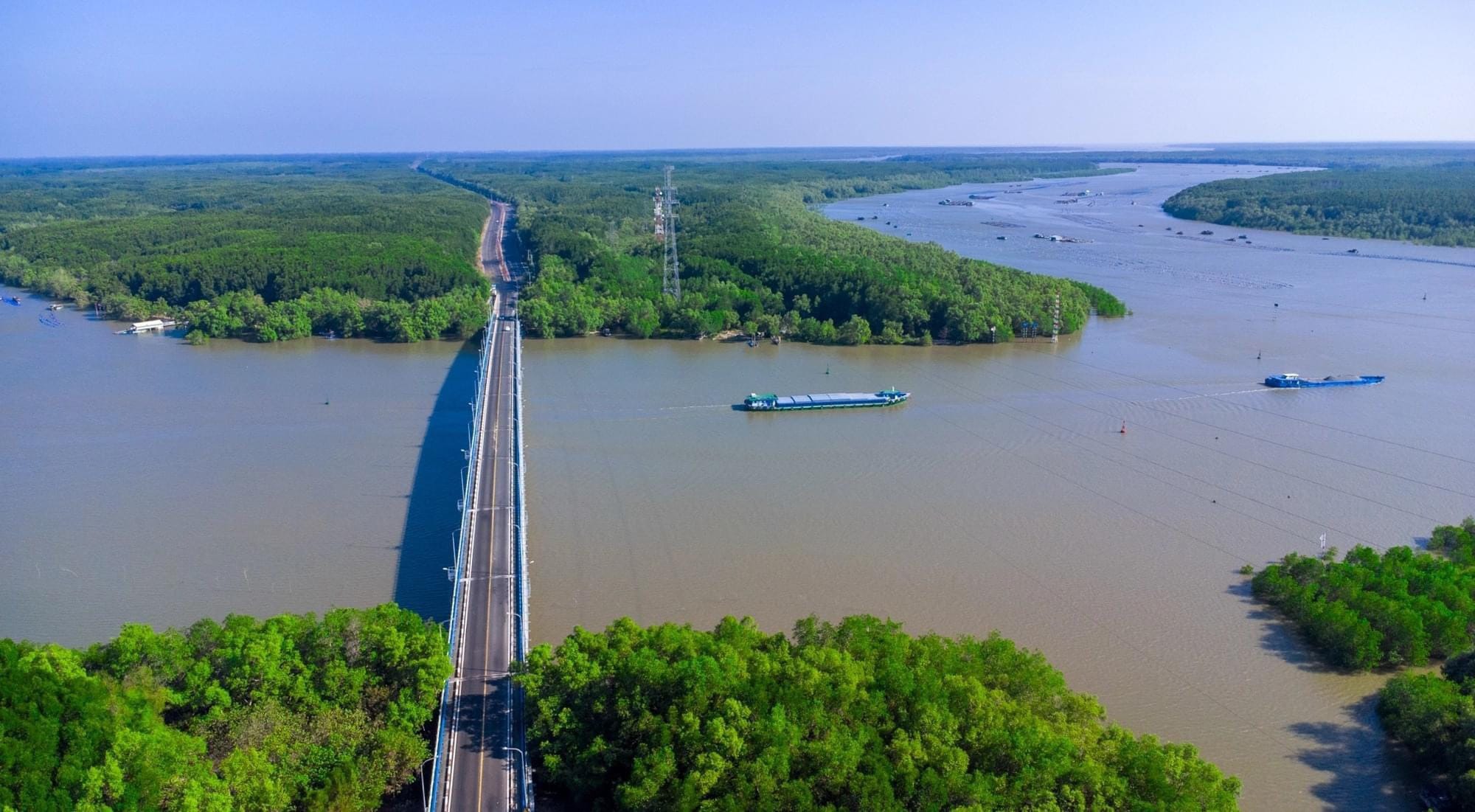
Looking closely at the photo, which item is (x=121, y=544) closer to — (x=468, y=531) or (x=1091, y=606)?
(x=468, y=531)

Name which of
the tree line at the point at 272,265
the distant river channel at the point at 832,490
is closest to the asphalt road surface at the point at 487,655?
the distant river channel at the point at 832,490

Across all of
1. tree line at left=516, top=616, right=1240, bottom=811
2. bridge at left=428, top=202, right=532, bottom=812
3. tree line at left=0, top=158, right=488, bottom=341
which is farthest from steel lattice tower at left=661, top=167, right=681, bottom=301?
tree line at left=516, top=616, right=1240, bottom=811

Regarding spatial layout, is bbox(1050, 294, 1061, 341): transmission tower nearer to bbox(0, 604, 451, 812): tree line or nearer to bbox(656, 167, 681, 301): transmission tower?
bbox(656, 167, 681, 301): transmission tower

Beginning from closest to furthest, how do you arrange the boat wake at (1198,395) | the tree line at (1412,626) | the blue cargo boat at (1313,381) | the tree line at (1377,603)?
the tree line at (1412,626), the tree line at (1377,603), the boat wake at (1198,395), the blue cargo boat at (1313,381)

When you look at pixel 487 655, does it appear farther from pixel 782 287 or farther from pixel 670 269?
pixel 670 269

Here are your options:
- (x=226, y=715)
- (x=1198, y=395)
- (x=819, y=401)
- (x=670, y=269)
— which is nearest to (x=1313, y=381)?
(x=1198, y=395)

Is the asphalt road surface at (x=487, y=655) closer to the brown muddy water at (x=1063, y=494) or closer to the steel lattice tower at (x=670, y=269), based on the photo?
the brown muddy water at (x=1063, y=494)

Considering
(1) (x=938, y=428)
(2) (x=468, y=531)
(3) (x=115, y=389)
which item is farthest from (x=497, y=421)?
(3) (x=115, y=389)
